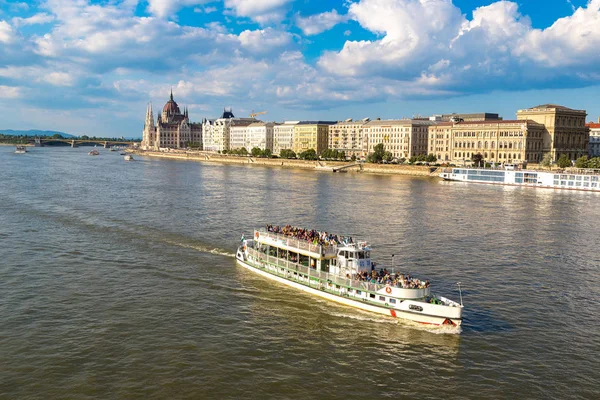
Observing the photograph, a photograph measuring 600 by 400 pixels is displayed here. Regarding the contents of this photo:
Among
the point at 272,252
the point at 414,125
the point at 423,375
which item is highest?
the point at 414,125

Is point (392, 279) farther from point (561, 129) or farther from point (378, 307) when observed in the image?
point (561, 129)

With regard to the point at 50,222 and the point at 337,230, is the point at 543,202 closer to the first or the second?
the point at 337,230

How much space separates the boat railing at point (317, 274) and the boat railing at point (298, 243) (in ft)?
3.61

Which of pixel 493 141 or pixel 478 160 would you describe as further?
pixel 493 141

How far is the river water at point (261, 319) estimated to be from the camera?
21234 millimetres

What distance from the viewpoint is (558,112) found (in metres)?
154

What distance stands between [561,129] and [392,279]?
14634cm

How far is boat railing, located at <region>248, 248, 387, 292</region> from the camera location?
96.2ft

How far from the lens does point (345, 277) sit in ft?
101

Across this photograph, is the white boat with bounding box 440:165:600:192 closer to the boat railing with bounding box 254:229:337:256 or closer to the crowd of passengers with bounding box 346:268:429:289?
the boat railing with bounding box 254:229:337:256

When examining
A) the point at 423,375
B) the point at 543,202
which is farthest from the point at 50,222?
the point at 543,202

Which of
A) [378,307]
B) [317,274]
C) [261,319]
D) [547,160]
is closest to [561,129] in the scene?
[547,160]

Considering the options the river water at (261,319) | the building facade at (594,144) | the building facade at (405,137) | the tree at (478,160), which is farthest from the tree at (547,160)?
the river water at (261,319)

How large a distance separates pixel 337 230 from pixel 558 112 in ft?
419
